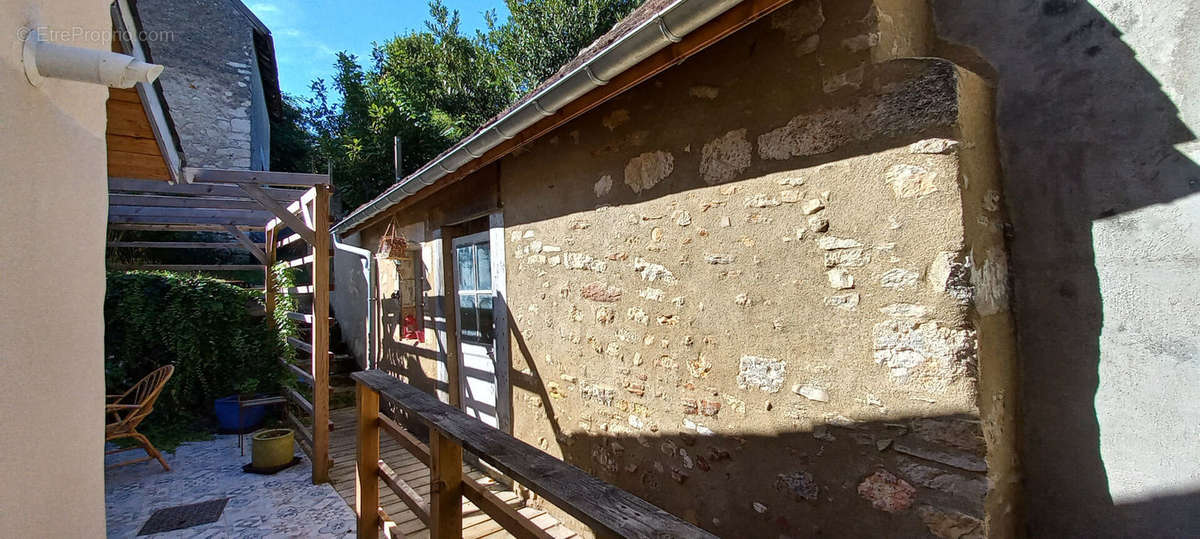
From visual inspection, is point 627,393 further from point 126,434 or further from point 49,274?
point 126,434

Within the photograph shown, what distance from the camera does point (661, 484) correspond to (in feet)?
8.46

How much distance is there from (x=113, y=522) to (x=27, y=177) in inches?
144

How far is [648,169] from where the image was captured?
8.55 ft

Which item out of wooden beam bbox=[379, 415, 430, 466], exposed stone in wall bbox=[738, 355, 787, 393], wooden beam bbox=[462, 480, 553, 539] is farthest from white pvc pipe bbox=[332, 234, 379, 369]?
exposed stone in wall bbox=[738, 355, 787, 393]

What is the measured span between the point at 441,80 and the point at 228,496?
10651mm

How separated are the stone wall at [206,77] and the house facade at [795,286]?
31.5ft

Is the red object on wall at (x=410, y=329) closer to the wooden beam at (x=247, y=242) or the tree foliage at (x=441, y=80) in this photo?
the wooden beam at (x=247, y=242)

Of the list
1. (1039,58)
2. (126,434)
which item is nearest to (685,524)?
(1039,58)

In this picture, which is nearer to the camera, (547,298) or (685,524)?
(685,524)

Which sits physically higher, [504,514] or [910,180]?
[910,180]

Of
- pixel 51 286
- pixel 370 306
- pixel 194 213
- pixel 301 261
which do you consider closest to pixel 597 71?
pixel 51 286

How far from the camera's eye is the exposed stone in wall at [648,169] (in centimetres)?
252

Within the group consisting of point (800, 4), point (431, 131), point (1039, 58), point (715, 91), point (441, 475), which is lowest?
point (441, 475)

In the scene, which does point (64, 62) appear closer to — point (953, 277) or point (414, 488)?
point (953, 277)
